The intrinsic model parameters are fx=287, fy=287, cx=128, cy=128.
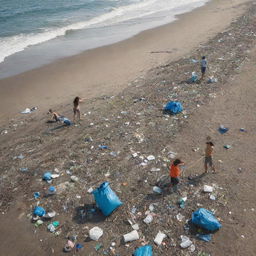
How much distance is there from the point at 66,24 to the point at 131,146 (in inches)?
870

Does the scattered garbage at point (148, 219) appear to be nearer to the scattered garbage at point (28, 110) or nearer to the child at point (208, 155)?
the child at point (208, 155)

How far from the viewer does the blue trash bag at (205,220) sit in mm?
6230

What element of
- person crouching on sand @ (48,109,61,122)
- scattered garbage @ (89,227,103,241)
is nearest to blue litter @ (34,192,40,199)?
scattered garbage @ (89,227,103,241)

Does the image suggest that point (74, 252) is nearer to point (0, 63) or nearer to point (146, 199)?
point (146, 199)

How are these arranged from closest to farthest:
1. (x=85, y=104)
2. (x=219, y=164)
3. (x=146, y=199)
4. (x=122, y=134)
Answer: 1. (x=146, y=199)
2. (x=219, y=164)
3. (x=122, y=134)
4. (x=85, y=104)

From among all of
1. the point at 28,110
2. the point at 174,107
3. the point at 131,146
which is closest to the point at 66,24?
the point at 28,110

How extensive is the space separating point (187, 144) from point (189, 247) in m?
3.79

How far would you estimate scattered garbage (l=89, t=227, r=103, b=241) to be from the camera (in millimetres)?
6305

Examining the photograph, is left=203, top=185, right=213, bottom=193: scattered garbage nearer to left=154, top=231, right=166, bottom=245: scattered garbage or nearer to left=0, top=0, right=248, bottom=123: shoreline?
left=154, top=231, right=166, bottom=245: scattered garbage

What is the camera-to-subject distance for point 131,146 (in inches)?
364

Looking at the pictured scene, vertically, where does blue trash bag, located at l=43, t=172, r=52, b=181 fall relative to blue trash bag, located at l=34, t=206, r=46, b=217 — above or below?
above

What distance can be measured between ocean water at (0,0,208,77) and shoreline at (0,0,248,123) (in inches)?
57.5

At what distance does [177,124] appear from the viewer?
400 inches

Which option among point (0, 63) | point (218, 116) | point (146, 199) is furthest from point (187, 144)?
point (0, 63)
